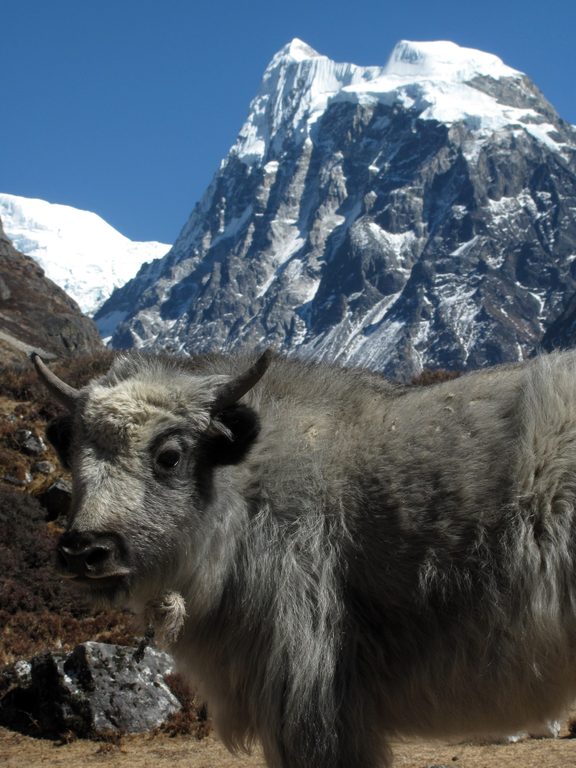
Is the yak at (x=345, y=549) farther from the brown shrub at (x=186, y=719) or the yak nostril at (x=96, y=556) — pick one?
the brown shrub at (x=186, y=719)

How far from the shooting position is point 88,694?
1035 centimetres

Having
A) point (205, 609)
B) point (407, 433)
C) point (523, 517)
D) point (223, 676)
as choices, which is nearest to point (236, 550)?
point (205, 609)

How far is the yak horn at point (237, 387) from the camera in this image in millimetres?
5312

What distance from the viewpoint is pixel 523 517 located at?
16.6ft

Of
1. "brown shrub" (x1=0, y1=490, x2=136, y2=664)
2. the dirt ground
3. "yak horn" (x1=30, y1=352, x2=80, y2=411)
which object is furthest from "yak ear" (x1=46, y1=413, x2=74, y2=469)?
"brown shrub" (x1=0, y1=490, x2=136, y2=664)

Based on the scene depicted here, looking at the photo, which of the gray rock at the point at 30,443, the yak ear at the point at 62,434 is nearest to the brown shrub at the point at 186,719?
the yak ear at the point at 62,434

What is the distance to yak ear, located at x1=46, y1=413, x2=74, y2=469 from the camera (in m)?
5.91

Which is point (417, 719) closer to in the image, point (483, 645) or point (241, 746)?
point (483, 645)

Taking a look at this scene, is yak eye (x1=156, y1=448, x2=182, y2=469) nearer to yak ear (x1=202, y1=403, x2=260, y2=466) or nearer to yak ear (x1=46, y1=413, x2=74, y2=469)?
yak ear (x1=202, y1=403, x2=260, y2=466)

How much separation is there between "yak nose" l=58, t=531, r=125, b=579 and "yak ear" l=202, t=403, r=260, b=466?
755mm

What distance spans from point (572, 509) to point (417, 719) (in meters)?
1.44

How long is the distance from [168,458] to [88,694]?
5891mm

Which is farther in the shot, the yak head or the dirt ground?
the dirt ground

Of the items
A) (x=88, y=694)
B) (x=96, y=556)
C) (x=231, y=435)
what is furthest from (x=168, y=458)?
(x=88, y=694)
